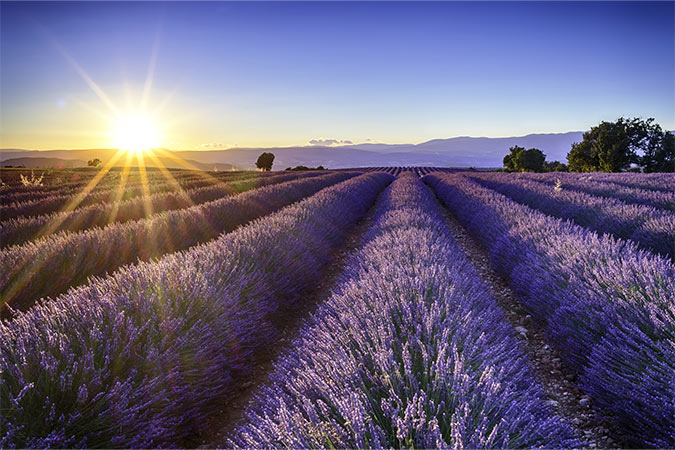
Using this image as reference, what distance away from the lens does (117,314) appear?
1.98 meters

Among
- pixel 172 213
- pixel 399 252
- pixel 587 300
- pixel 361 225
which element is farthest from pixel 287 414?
pixel 361 225

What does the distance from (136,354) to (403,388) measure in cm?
144

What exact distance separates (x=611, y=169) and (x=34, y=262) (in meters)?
44.3

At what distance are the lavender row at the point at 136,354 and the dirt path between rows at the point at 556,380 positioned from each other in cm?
204

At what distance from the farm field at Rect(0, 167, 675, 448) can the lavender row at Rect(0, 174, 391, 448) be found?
0.01 meters

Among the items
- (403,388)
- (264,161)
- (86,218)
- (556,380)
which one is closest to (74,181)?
(86,218)

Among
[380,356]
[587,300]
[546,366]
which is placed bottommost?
[546,366]

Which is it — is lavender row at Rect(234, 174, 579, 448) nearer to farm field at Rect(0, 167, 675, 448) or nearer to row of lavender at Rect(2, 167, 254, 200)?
farm field at Rect(0, 167, 675, 448)

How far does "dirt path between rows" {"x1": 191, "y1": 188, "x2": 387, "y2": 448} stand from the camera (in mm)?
2179

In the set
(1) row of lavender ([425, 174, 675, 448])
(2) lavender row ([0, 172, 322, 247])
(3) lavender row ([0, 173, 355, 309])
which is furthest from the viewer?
(2) lavender row ([0, 172, 322, 247])

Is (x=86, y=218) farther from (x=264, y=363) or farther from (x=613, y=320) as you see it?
(x=613, y=320)

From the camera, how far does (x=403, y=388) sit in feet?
4.76

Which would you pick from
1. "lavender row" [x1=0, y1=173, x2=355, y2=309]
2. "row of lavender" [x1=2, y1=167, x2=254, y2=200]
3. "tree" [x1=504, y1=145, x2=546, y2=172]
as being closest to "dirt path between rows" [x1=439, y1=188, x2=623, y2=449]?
"lavender row" [x1=0, y1=173, x2=355, y2=309]

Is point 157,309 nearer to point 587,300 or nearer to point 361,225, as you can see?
point 587,300
